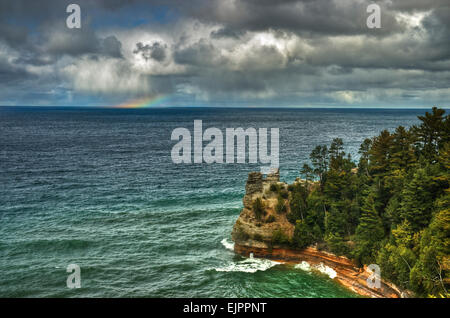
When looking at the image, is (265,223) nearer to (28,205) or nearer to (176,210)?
(176,210)

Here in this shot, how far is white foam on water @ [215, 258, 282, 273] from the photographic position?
178ft

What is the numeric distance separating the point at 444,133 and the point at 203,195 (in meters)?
57.1

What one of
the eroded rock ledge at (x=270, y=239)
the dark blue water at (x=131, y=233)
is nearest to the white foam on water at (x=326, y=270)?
the eroded rock ledge at (x=270, y=239)

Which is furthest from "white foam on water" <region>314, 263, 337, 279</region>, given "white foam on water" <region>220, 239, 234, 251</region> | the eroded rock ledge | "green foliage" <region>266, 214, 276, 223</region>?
"white foam on water" <region>220, 239, 234, 251</region>

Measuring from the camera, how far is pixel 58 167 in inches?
4648

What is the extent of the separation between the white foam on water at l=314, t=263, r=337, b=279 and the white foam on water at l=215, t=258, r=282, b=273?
668 cm

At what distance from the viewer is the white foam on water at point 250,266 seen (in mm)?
54228

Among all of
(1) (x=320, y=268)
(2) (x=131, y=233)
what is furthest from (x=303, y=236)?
(2) (x=131, y=233)

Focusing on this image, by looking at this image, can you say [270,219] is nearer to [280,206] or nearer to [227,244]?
[280,206]

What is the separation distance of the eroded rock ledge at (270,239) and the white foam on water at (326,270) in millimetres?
423

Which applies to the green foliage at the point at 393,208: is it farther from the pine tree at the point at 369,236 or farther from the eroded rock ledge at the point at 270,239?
the eroded rock ledge at the point at 270,239

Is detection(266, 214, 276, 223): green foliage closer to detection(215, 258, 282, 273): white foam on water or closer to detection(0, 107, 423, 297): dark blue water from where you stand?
detection(215, 258, 282, 273): white foam on water

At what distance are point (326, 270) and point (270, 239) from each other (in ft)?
34.0
